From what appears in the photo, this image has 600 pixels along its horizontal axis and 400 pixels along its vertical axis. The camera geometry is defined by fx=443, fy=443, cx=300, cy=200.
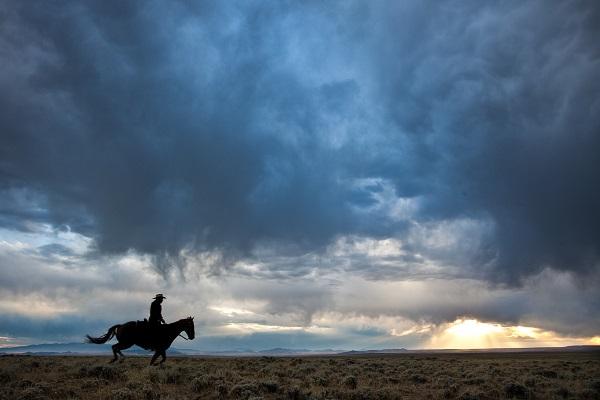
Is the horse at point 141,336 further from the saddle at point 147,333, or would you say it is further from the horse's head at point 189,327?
the horse's head at point 189,327

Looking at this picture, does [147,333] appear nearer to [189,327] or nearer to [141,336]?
[141,336]

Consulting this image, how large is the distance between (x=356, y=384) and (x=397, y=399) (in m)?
3.53

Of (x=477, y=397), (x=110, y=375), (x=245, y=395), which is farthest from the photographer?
(x=110, y=375)

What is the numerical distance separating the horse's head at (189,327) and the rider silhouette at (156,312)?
1680 millimetres

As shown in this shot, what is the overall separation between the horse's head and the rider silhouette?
1.68 metres

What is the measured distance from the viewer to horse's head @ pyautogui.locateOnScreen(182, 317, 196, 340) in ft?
82.4

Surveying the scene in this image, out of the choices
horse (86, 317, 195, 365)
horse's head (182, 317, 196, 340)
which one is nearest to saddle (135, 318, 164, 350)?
horse (86, 317, 195, 365)

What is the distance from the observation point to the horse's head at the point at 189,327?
82.4 ft

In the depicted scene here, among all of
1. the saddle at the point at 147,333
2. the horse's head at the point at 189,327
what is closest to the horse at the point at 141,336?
the saddle at the point at 147,333

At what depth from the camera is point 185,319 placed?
25469mm

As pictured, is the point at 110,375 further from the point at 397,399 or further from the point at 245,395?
the point at 397,399

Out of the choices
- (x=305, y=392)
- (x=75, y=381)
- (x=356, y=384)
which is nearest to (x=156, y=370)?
(x=75, y=381)

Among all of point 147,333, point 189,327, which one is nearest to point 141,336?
point 147,333

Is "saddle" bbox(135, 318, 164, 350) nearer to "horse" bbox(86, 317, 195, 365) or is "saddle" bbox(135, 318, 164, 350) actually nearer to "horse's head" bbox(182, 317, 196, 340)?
"horse" bbox(86, 317, 195, 365)
